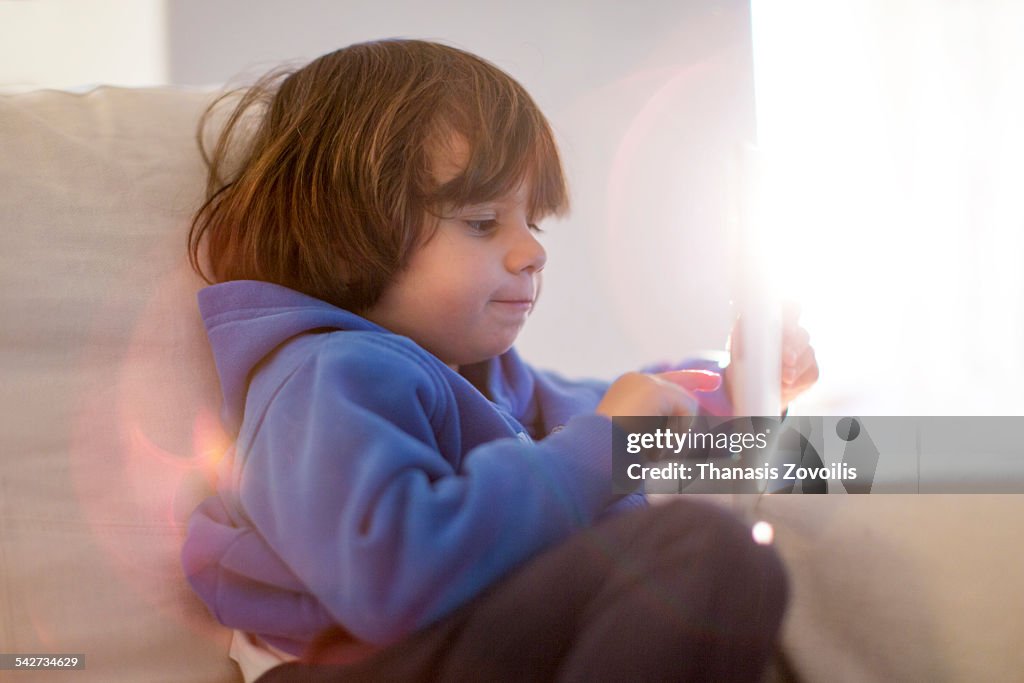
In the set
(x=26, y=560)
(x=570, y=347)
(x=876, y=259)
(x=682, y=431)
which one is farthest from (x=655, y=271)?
(x=26, y=560)

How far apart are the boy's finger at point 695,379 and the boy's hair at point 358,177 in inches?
8.9

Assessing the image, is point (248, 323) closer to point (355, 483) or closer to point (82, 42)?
point (355, 483)

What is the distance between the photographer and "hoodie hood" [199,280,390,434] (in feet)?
2.19

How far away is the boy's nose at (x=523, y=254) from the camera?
0.74 meters

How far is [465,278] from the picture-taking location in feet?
2.43

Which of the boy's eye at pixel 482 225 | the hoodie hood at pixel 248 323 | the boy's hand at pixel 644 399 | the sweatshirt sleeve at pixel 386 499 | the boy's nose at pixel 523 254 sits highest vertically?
the boy's eye at pixel 482 225

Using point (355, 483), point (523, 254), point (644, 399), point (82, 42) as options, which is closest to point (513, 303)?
point (523, 254)

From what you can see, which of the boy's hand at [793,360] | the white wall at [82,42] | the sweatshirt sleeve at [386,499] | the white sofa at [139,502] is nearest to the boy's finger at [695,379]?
the boy's hand at [793,360]

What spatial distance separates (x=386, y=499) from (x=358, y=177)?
0.32 meters

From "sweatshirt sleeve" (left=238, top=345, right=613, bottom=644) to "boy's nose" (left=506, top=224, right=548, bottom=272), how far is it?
0.16 meters

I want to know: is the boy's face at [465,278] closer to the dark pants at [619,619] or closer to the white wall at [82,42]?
the dark pants at [619,619]

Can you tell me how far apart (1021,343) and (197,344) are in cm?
145

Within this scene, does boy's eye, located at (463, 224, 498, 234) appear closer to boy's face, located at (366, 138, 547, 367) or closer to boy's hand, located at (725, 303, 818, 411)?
boy's face, located at (366, 138, 547, 367)

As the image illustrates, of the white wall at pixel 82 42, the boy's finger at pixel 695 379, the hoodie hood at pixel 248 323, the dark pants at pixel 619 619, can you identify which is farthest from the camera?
the white wall at pixel 82 42
